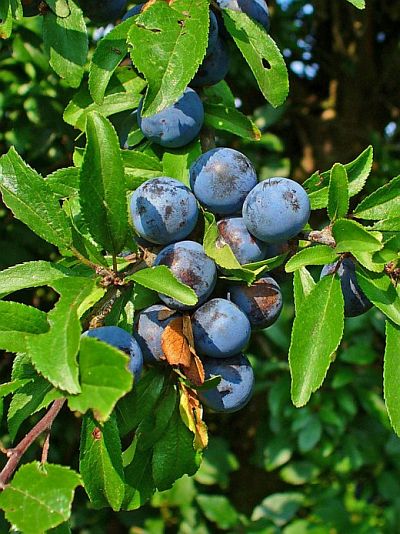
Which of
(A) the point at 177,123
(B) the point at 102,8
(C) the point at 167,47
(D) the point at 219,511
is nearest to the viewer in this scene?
(C) the point at 167,47

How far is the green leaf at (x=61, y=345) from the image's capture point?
59 cm

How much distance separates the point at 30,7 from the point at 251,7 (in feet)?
1.03

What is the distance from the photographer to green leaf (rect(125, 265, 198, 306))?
2.29 ft

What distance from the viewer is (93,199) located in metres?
0.72

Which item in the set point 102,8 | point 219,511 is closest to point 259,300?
point 102,8

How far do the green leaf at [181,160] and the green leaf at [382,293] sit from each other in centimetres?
27

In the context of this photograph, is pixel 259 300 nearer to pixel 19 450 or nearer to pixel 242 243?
pixel 242 243

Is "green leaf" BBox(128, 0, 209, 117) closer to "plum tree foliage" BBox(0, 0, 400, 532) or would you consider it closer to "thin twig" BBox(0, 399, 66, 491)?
"plum tree foliage" BBox(0, 0, 400, 532)

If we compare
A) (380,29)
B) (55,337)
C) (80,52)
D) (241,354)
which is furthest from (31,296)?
(380,29)

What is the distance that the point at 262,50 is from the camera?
3.02 feet

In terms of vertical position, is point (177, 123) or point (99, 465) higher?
point (177, 123)

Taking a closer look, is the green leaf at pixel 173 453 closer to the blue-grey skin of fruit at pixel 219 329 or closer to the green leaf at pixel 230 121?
the blue-grey skin of fruit at pixel 219 329

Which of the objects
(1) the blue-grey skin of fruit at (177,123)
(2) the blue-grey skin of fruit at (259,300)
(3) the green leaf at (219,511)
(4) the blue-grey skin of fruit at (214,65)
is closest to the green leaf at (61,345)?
(2) the blue-grey skin of fruit at (259,300)

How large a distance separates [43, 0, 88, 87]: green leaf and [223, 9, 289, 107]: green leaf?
0.21 metres
